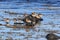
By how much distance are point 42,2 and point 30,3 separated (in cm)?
21

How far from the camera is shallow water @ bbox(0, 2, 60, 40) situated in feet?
7.59

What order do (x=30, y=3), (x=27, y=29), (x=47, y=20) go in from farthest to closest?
(x=30, y=3) → (x=47, y=20) → (x=27, y=29)

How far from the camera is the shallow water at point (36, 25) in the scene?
231cm

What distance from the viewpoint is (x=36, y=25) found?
8.41 ft

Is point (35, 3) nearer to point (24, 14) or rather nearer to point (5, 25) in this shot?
point (24, 14)

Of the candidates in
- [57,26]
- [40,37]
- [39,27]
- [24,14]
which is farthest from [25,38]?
[24,14]

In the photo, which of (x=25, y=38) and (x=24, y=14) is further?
(x=24, y=14)

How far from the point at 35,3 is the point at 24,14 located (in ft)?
1.79

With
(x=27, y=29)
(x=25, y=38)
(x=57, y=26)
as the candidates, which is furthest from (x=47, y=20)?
(x=25, y=38)

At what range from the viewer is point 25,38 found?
2.27 metres

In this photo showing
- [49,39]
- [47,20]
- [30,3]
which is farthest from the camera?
[30,3]

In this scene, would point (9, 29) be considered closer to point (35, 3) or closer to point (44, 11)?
point (44, 11)

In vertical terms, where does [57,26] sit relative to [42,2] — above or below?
below

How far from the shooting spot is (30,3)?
132 inches
